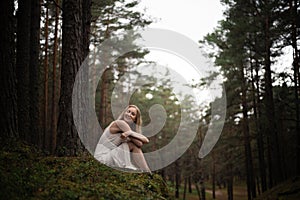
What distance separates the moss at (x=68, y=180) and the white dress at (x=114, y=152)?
20cm

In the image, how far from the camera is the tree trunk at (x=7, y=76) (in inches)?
271

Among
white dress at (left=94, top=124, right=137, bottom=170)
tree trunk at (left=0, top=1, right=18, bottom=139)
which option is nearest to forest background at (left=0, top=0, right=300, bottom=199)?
tree trunk at (left=0, top=1, right=18, bottom=139)

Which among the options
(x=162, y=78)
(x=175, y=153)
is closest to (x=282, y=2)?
(x=162, y=78)

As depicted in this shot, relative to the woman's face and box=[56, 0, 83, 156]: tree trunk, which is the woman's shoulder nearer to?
the woman's face

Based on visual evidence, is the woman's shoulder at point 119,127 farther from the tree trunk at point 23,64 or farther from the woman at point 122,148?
the tree trunk at point 23,64

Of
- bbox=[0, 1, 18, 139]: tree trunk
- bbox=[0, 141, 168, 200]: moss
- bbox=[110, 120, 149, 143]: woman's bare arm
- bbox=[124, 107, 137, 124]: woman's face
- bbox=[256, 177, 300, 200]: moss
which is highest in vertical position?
bbox=[0, 1, 18, 139]: tree trunk

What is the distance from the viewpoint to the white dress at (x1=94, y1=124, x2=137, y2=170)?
5883mm

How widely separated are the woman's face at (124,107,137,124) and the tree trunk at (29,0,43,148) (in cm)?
538

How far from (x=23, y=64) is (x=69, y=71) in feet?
11.5

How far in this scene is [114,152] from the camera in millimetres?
5949

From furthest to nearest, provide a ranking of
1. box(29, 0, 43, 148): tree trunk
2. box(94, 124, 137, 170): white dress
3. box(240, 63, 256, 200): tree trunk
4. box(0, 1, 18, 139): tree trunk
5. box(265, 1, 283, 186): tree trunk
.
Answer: box(240, 63, 256, 200): tree trunk, box(265, 1, 283, 186): tree trunk, box(29, 0, 43, 148): tree trunk, box(0, 1, 18, 139): tree trunk, box(94, 124, 137, 170): white dress

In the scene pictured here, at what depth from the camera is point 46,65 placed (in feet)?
A: 63.8

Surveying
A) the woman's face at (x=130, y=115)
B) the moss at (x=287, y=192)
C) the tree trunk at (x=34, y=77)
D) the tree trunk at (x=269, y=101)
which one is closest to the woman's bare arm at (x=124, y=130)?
the woman's face at (x=130, y=115)

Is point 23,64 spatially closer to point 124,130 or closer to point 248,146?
point 124,130
